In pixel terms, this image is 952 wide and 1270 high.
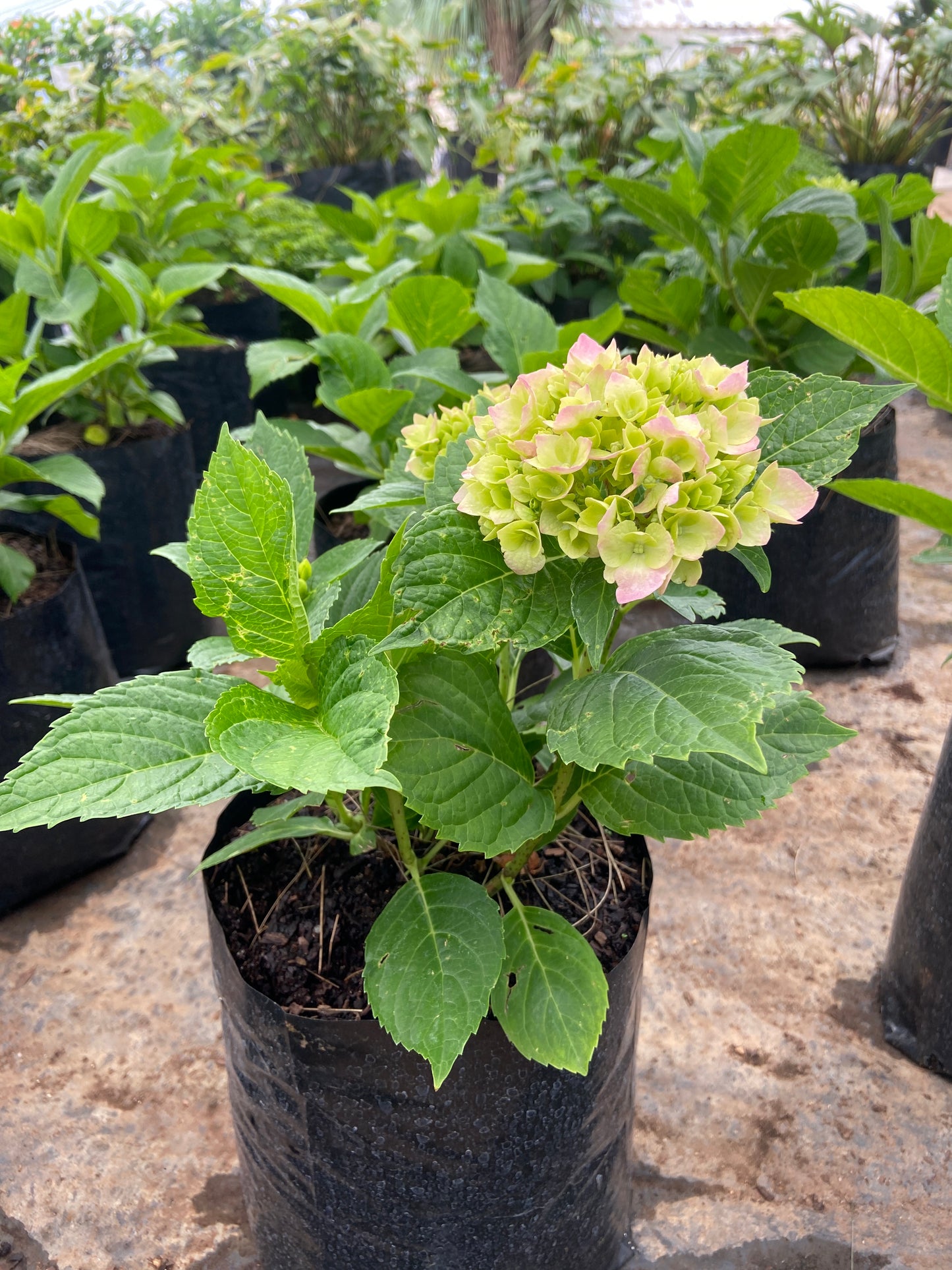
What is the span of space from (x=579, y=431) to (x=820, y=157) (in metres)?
2.12

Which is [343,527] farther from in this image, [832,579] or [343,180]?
[343,180]

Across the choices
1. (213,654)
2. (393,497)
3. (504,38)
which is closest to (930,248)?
(393,497)

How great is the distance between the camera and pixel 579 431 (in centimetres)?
65

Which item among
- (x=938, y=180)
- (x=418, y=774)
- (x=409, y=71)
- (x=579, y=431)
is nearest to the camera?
(x=579, y=431)

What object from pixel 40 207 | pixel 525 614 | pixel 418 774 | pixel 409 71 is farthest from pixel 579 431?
pixel 409 71

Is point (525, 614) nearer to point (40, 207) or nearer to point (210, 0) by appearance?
point (40, 207)

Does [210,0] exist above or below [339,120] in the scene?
above

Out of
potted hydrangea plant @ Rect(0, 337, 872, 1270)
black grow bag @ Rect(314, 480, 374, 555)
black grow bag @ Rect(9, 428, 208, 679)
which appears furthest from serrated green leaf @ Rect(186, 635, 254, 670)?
black grow bag @ Rect(9, 428, 208, 679)

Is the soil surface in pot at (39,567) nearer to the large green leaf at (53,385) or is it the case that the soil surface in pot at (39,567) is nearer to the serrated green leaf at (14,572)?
the serrated green leaf at (14,572)

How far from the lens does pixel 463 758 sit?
2.60ft

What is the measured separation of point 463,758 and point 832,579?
5.13 feet

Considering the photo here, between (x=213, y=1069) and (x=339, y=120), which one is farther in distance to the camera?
(x=339, y=120)

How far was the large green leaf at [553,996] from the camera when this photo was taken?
2.60 ft

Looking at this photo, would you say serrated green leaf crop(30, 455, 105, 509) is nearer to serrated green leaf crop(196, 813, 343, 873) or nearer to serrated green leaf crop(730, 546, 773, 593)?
serrated green leaf crop(196, 813, 343, 873)
